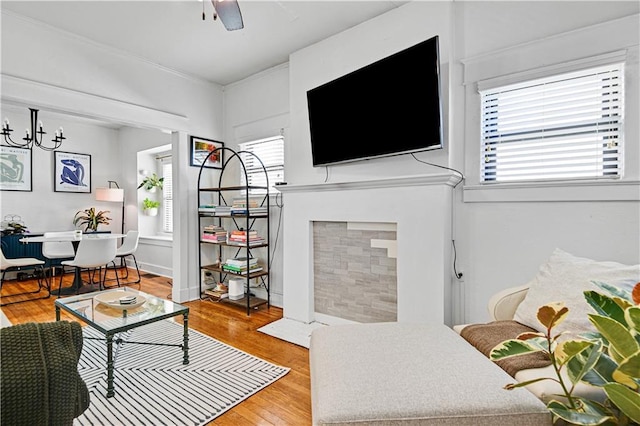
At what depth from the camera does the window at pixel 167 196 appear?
5.88m

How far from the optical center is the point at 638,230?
183 centimetres

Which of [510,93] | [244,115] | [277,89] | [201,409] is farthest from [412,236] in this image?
[244,115]

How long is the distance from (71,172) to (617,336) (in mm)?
7161

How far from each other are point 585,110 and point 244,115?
3284mm

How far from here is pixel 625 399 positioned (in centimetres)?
56

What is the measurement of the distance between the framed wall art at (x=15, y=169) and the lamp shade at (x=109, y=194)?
939 millimetres

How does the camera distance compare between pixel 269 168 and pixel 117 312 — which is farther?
pixel 269 168

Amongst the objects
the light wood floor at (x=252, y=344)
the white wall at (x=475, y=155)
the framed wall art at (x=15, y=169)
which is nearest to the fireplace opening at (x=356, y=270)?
the white wall at (x=475, y=155)

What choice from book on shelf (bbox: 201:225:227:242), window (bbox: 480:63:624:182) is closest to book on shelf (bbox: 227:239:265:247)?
book on shelf (bbox: 201:225:227:242)

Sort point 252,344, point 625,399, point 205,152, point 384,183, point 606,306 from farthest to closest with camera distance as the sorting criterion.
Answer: point 205,152 < point 252,344 < point 384,183 < point 606,306 < point 625,399

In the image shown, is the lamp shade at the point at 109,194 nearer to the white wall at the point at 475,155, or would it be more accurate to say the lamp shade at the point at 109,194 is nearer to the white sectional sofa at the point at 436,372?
the white wall at the point at 475,155

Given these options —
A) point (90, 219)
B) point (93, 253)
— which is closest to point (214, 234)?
point (93, 253)

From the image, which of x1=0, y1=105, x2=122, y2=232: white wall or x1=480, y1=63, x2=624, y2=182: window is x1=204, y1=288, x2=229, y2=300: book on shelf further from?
x1=0, y1=105, x2=122, y2=232: white wall

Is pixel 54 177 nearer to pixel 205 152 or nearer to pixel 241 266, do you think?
pixel 205 152
